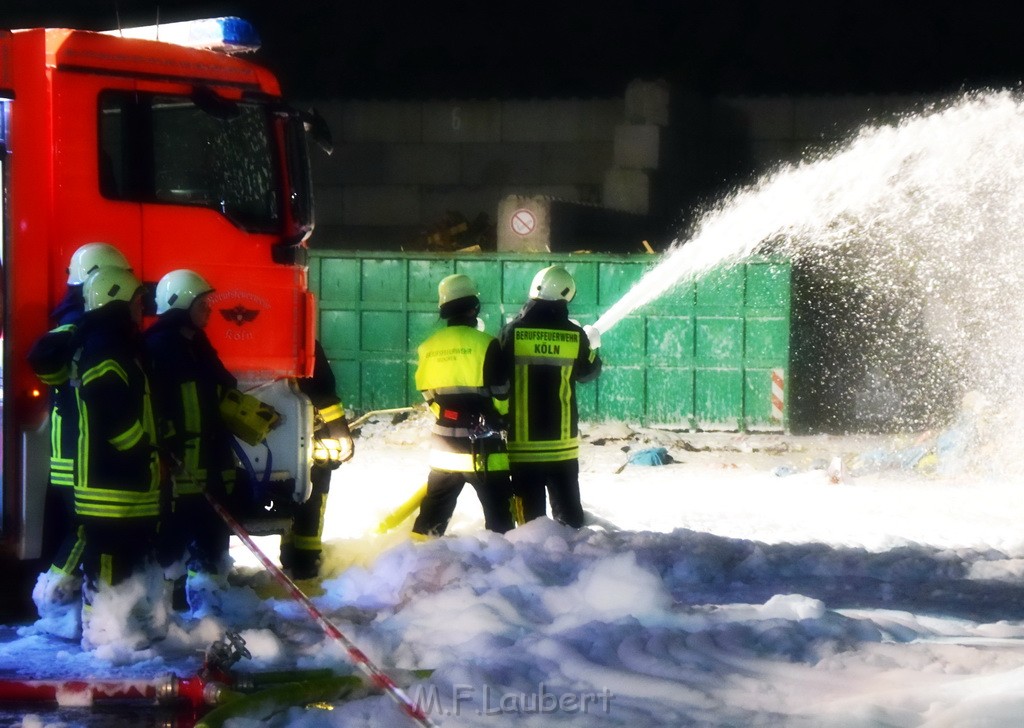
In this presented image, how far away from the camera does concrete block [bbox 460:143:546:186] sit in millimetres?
20438

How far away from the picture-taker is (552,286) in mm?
7621

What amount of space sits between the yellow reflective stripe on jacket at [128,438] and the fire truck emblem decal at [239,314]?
1146mm

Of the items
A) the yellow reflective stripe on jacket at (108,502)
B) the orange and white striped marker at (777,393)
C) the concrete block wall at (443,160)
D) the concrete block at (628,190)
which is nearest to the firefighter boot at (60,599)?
the yellow reflective stripe on jacket at (108,502)

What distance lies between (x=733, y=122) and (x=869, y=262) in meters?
3.99

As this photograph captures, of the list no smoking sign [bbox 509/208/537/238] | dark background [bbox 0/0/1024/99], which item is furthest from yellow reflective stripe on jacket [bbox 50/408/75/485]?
dark background [bbox 0/0/1024/99]

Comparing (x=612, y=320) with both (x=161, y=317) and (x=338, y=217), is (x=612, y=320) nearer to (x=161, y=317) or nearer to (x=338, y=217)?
(x=338, y=217)

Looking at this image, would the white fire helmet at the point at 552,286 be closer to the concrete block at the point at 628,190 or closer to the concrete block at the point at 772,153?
the concrete block at the point at 628,190

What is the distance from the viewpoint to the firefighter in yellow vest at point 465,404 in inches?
293

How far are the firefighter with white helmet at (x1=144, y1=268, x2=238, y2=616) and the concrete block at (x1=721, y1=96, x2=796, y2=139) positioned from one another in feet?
47.5

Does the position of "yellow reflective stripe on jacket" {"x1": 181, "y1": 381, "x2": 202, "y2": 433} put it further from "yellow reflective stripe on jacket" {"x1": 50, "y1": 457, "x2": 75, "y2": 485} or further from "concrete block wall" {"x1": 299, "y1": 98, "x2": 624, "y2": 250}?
"concrete block wall" {"x1": 299, "y1": 98, "x2": 624, "y2": 250}

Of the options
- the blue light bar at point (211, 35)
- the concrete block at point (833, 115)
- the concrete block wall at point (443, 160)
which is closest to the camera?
the blue light bar at point (211, 35)

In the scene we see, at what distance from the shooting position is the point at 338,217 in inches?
838

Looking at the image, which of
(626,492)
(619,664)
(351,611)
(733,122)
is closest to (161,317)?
(351,611)

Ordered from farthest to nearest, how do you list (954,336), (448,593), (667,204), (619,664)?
(667,204)
(954,336)
(448,593)
(619,664)
